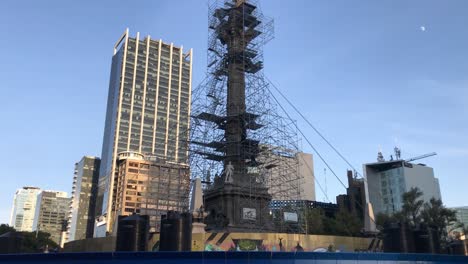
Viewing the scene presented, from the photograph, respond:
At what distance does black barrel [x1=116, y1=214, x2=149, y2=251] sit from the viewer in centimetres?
2583

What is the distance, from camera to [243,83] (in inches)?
2179

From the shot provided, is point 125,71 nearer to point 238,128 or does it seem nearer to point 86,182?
point 86,182

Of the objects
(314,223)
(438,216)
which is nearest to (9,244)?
(314,223)

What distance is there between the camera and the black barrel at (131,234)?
2583 cm

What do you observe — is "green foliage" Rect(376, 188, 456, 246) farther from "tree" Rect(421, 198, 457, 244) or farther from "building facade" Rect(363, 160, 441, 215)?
"building facade" Rect(363, 160, 441, 215)

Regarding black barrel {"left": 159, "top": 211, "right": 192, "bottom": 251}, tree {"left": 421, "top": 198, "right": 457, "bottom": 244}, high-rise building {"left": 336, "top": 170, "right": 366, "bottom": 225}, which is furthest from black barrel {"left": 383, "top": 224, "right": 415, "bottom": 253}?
high-rise building {"left": 336, "top": 170, "right": 366, "bottom": 225}

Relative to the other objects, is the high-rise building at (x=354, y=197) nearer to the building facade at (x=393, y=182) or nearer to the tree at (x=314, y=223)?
the building facade at (x=393, y=182)

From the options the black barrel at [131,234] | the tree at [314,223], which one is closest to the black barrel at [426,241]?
the black barrel at [131,234]

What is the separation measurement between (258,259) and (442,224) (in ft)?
155

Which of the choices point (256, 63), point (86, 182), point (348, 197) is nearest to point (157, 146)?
point (86, 182)

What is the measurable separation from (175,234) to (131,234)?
269 cm

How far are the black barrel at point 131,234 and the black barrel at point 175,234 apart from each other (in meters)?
1.41

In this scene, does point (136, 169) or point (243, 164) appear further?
point (136, 169)

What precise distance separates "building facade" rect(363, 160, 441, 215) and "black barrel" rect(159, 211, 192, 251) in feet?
359
